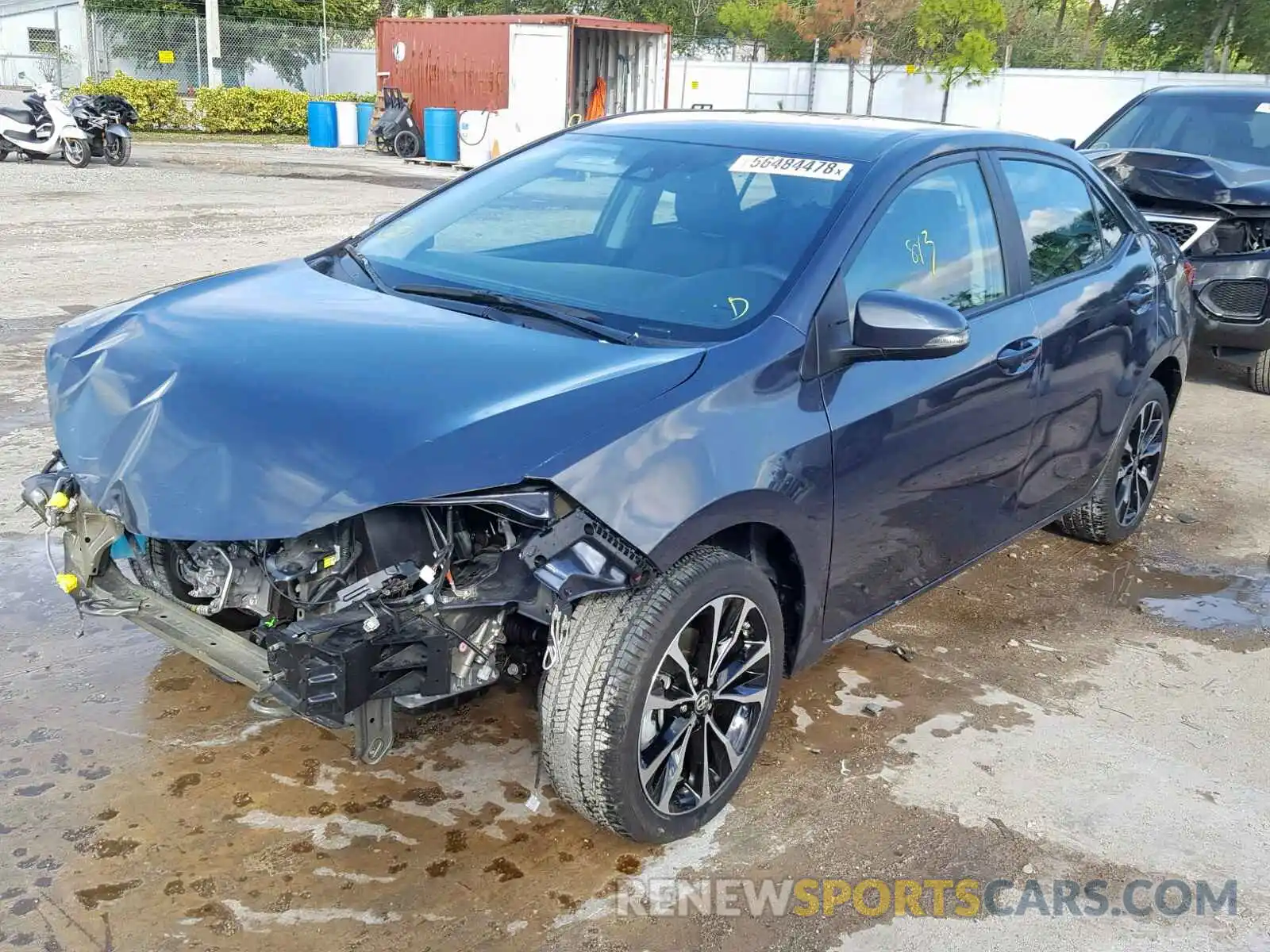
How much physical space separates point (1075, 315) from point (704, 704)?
2199 mm

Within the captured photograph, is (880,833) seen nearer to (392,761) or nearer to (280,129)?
(392,761)

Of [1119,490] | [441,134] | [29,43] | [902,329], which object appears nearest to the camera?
[902,329]

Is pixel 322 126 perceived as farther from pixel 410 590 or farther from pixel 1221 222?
pixel 410 590

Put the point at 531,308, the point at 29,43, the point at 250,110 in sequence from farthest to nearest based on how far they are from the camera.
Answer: the point at 29,43
the point at 250,110
the point at 531,308

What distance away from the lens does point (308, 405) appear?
275 cm

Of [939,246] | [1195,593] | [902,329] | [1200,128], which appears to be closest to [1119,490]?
[1195,593]

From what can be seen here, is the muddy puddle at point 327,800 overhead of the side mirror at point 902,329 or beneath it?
beneath

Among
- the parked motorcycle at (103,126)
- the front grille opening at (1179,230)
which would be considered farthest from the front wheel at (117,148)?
the front grille opening at (1179,230)

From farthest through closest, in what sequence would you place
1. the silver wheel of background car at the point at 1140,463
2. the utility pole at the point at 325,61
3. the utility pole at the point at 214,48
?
the utility pole at the point at 325,61 → the utility pole at the point at 214,48 → the silver wheel of background car at the point at 1140,463

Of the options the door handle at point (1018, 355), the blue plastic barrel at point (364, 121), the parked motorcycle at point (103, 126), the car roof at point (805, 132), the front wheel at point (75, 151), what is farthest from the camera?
the blue plastic barrel at point (364, 121)

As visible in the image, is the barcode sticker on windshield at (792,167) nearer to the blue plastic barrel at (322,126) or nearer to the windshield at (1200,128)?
the windshield at (1200,128)

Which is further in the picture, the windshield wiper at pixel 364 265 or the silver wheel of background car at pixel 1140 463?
the silver wheel of background car at pixel 1140 463

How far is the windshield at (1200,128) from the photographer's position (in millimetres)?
8641

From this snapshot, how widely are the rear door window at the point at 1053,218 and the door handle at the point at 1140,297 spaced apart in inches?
9.2
